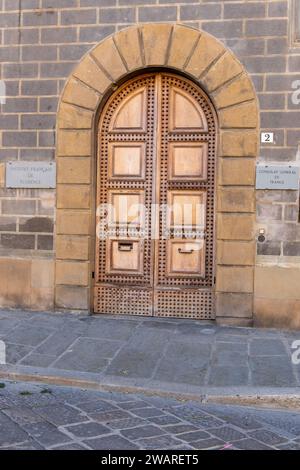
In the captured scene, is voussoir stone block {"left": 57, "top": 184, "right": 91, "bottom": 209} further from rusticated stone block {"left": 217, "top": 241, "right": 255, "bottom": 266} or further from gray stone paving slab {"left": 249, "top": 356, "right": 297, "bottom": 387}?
gray stone paving slab {"left": 249, "top": 356, "right": 297, "bottom": 387}

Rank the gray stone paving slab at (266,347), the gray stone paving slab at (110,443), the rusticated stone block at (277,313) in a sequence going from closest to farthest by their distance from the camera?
the gray stone paving slab at (110,443), the gray stone paving slab at (266,347), the rusticated stone block at (277,313)

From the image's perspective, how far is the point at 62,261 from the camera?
310 inches

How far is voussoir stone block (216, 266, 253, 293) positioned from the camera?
24.3 feet

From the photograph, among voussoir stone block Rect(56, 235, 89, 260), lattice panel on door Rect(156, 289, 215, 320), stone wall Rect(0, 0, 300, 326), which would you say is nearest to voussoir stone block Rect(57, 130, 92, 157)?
stone wall Rect(0, 0, 300, 326)

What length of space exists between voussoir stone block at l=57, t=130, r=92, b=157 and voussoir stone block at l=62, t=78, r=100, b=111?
388 mm

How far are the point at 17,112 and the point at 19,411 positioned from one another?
184 inches

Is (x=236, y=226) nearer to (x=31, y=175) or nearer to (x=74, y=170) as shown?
(x=74, y=170)

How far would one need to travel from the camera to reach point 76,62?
7.84 meters

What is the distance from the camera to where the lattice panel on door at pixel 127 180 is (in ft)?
25.8

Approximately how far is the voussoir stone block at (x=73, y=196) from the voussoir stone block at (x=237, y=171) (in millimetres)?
1875

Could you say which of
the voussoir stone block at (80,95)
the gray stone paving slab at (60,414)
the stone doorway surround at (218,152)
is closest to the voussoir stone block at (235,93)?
the stone doorway surround at (218,152)

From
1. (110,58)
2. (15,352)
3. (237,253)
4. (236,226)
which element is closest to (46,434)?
(15,352)

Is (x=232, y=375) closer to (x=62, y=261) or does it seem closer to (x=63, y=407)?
(x=63, y=407)

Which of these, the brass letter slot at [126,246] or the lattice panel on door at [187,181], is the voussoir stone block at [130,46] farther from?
the brass letter slot at [126,246]
